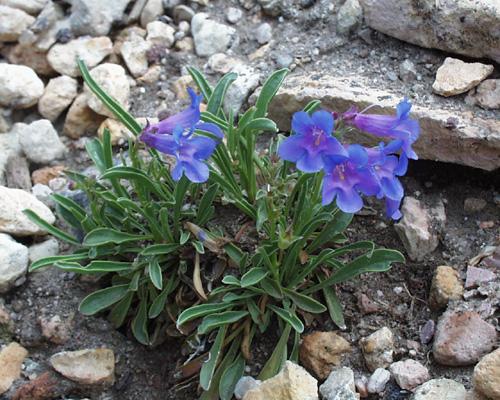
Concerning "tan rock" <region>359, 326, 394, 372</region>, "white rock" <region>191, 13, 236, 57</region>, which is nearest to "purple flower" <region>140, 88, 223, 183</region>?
"tan rock" <region>359, 326, 394, 372</region>

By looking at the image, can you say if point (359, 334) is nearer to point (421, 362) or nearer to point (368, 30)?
point (421, 362)

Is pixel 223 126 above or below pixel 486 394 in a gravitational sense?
above

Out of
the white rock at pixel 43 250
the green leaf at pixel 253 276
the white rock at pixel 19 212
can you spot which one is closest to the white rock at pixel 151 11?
the white rock at pixel 19 212

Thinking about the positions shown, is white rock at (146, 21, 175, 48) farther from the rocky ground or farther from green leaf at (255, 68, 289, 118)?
green leaf at (255, 68, 289, 118)

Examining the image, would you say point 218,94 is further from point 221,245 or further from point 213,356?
point 213,356

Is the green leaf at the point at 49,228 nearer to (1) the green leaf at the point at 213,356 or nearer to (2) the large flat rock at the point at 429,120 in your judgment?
(1) the green leaf at the point at 213,356

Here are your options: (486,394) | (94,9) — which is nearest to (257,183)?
(486,394)
